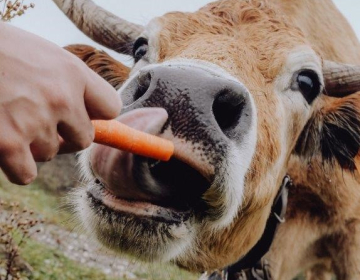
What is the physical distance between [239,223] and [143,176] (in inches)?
55.6

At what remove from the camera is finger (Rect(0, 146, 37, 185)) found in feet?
4.31

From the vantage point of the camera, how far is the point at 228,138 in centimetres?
268

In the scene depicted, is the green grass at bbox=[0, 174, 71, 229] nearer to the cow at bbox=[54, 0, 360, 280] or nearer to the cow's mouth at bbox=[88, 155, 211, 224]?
the cow at bbox=[54, 0, 360, 280]

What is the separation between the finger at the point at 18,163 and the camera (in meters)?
1.31

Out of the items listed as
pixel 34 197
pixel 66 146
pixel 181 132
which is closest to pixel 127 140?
pixel 66 146

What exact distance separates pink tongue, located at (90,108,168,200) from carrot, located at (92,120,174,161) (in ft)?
0.42

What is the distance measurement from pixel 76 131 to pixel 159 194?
3.85ft

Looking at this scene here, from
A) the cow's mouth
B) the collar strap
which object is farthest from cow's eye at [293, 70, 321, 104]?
the cow's mouth

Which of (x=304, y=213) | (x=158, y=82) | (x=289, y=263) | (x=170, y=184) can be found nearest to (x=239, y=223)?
(x=170, y=184)

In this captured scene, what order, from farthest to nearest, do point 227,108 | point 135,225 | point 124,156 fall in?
point 227,108
point 135,225
point 124,156

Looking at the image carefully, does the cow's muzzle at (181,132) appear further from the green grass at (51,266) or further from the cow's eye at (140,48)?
the green grass at (51,266)

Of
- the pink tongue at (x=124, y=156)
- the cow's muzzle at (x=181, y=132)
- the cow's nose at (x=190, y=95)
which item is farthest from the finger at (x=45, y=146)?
the cow's nose at (x=190, y=95)

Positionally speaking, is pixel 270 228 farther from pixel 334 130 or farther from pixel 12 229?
pixel 12 229

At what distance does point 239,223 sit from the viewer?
3.60 metres
